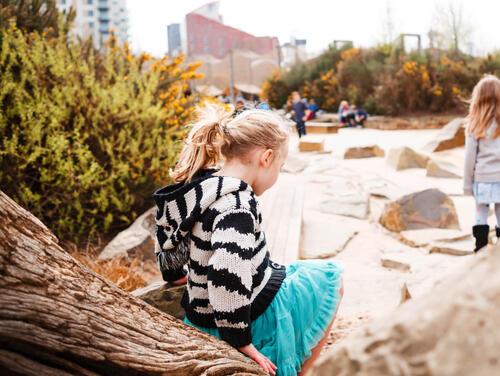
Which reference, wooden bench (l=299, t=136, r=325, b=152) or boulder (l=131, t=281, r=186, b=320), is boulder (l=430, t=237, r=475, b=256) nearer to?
boulder (l=131, t=281, r=186, b=320)

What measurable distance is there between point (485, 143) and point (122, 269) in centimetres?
276

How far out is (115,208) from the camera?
178 inches

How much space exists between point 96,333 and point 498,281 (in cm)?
104

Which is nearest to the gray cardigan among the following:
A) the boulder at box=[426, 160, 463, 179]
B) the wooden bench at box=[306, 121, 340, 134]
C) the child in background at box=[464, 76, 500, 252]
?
the child in background at box=[464, 76, 500, 252]

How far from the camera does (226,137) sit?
6.78 ft

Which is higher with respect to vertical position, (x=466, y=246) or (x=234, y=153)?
(x=234, y=153)

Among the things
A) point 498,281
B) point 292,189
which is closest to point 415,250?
point 292,189

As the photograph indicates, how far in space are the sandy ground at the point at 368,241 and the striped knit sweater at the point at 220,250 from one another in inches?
26.0

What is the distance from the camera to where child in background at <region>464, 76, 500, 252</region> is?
399 cm

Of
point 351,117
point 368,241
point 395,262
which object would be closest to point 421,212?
point 368,241

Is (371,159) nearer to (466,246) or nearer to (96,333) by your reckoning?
(466,246)

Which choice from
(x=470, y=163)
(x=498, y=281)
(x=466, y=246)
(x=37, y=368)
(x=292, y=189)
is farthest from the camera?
(x=292, y=189)

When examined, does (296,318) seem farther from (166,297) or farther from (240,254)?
(166,297)

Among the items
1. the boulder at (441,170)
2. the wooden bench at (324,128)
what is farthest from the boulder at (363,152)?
the wooden bench at (324,128)
